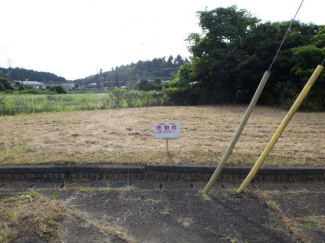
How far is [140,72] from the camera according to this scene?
102 ft

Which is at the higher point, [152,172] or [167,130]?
[167,130]

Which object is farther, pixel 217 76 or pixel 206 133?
pixel 217 76

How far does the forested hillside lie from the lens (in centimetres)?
980

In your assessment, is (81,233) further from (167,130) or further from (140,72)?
(140,72)

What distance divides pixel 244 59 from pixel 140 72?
21.3 m

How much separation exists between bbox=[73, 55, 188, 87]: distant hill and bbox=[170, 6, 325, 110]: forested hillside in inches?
215

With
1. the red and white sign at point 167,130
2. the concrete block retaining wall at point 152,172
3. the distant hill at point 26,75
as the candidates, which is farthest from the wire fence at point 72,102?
the distant hill at point 26,75

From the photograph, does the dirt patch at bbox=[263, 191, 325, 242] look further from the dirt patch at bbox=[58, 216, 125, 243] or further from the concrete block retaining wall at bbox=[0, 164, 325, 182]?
the dirt patch at bbox=[58, 216, 125, 243]

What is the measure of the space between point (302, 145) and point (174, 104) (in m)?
8.92

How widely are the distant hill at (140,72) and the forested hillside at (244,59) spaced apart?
5.47m

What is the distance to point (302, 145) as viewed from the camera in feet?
13.1

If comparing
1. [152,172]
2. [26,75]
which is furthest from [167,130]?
[26,75]

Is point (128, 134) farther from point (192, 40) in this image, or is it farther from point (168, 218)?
point (192, 40)

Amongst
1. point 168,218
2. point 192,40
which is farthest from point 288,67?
point 168,218
